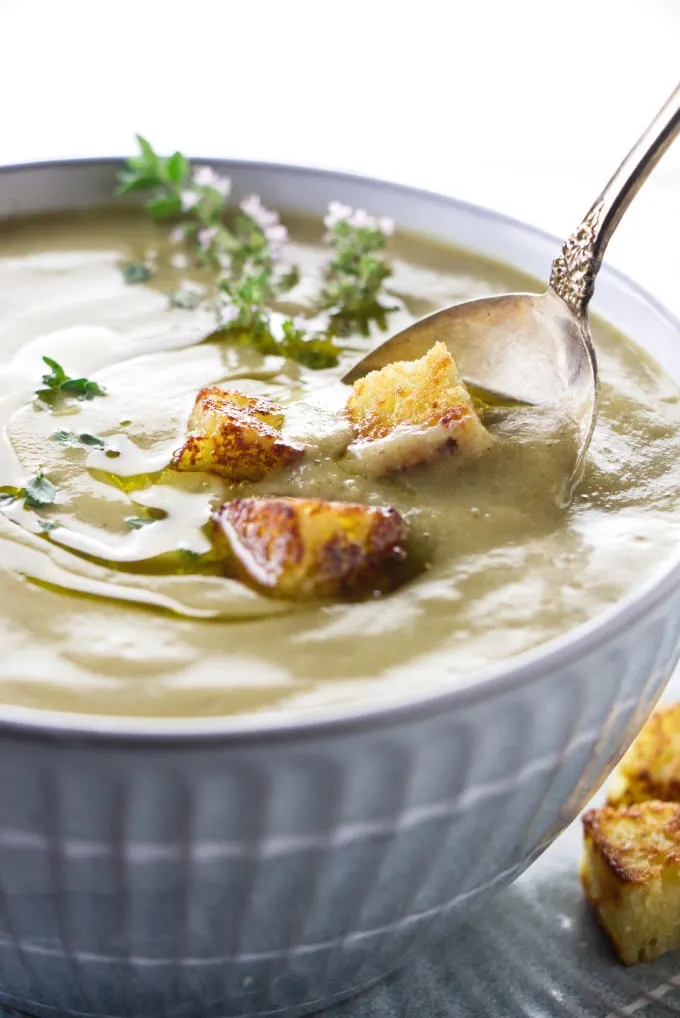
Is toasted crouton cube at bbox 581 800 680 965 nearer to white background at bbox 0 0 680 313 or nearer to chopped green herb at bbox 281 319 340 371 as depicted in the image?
chopped green herb at bbox 281 319 340 371

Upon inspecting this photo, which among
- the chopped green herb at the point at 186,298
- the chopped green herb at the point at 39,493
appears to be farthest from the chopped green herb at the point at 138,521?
the chopped green herb at the point at 186,298

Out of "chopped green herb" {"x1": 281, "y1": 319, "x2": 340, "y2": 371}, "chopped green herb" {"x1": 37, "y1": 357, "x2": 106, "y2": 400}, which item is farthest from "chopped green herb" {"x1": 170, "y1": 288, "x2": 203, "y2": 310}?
"chopped green herb" {"x1": 37, "y1": 357, "x2": 106, "y2": 400}

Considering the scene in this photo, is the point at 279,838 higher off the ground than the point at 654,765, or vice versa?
the point at 279,838

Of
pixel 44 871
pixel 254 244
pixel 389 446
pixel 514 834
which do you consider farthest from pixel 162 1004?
pixel 254 244

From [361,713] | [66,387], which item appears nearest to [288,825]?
[361,713]

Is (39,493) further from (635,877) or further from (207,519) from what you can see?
(635,877)

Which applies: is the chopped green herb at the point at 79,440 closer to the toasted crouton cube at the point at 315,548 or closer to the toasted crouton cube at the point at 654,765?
the toasted crouton cube at the point at 315,548
